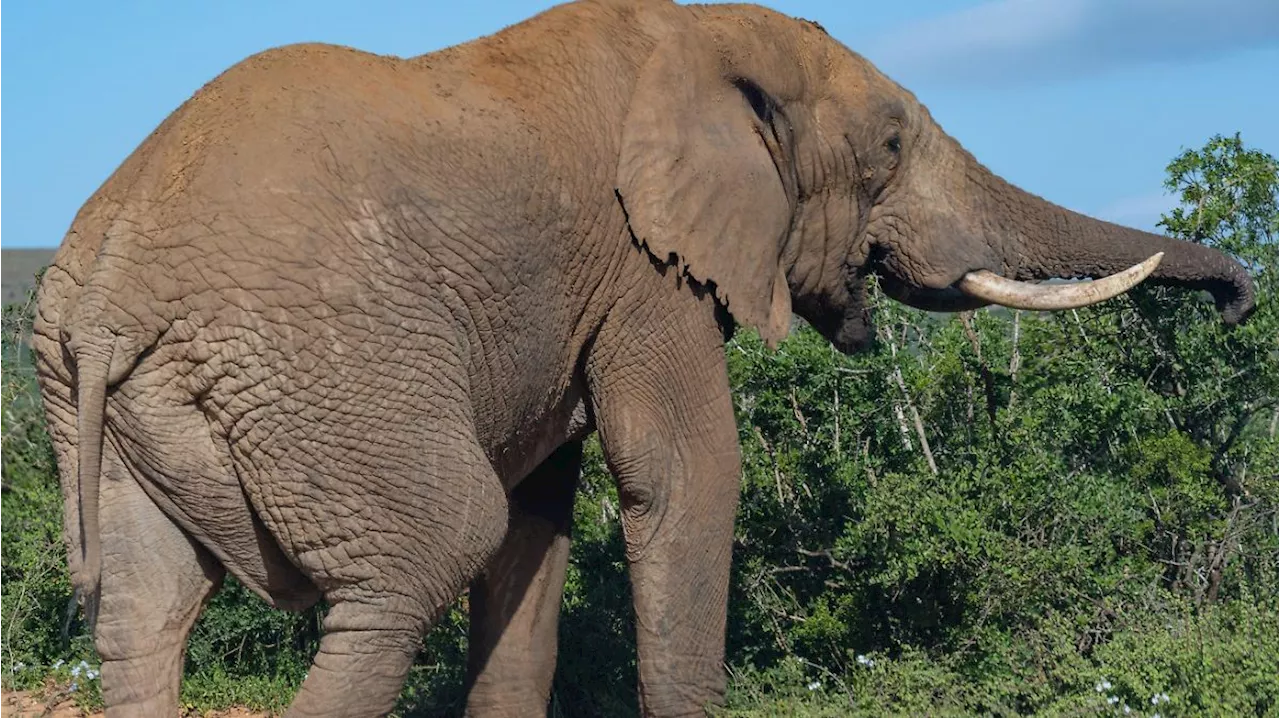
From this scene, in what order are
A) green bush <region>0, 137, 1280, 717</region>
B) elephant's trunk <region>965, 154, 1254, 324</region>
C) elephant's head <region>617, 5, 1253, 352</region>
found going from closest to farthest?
elephant's head <region>617, 5, 1253, 352</region> → elephant's trunk <region>965, 154, 1254, 324</region> → green bush <region>0, 137, 1280, 717</region>

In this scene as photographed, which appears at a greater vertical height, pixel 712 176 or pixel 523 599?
pixel 712 176

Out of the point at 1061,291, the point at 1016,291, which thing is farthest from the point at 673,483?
the point at 1061,291

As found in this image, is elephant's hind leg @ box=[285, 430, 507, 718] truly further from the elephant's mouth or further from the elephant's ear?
the elephant's mouth

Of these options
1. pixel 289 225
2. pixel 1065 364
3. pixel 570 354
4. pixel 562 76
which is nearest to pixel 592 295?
pixel 570 354

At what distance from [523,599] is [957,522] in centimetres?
166

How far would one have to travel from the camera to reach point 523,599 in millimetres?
6195

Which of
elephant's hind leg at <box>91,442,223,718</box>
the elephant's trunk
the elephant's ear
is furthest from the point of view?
the elephant's trunk

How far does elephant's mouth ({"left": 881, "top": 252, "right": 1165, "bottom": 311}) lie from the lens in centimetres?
612

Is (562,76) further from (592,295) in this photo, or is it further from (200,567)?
(200,567)

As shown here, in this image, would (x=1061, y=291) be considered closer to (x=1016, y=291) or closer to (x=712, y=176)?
(x=1016, y=291)

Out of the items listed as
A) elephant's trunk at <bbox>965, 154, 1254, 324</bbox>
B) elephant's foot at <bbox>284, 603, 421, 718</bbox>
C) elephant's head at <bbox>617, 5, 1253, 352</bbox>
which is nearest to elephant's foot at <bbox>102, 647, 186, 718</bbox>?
elephant's foot at <bbox>284, 603, 421, 718</bbox>

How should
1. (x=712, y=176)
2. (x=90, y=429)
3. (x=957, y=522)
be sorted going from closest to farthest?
(x=90, y=429)
(x=712, y=176)
(x=957, y=522)

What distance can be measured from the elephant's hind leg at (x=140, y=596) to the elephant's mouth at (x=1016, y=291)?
2.82 metres

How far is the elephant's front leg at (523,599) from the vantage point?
6.18 metres
